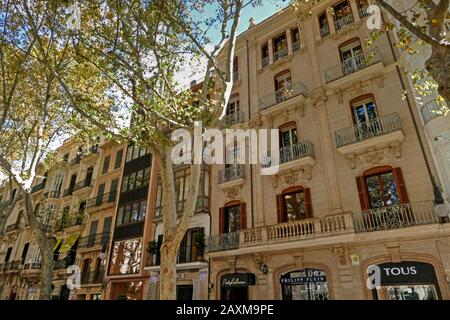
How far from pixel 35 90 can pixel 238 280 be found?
44.0 feet

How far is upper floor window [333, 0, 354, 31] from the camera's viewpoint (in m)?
14.8

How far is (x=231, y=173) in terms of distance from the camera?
16000 mm

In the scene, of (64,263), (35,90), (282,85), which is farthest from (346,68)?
(64,263)

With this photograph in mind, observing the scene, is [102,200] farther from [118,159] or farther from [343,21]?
[343,21]

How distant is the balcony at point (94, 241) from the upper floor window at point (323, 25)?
61.8ft

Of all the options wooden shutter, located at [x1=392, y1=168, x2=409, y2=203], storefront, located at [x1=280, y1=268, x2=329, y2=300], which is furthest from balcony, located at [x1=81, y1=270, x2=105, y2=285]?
wooden shutter, located at [x1=392, y1=168, x2=409, y2=203]

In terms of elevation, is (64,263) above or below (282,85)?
below

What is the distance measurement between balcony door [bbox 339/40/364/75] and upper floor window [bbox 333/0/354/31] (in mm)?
1247

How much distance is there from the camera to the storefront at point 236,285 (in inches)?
511

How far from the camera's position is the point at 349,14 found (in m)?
14.9

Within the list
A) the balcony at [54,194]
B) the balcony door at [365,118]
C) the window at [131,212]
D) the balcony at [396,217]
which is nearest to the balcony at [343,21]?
the balcony door at [365,118]

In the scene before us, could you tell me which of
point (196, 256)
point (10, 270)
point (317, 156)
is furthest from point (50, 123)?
point (10, 270)
